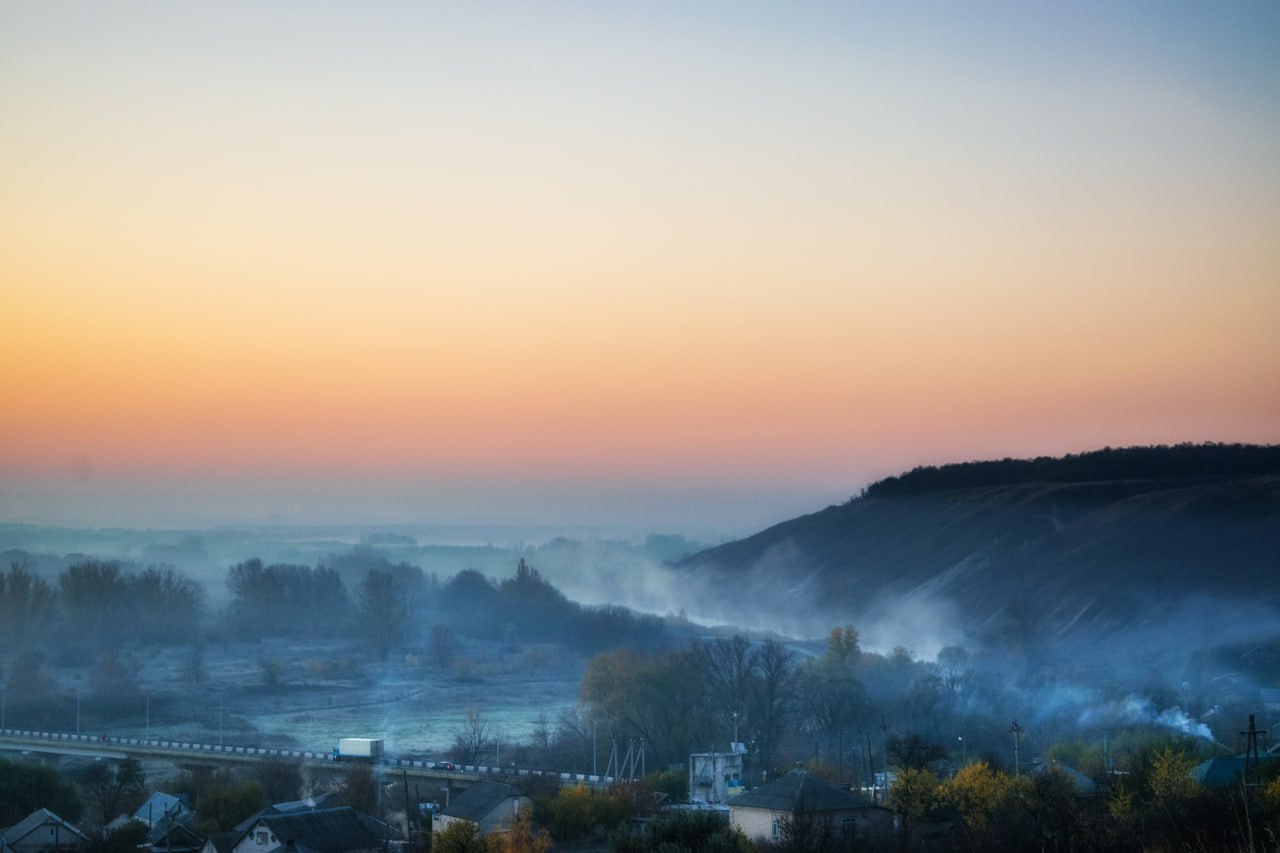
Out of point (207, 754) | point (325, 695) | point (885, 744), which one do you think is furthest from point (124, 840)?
point (325, 695)

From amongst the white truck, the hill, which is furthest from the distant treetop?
the white truck

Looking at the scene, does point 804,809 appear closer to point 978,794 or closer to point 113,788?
point 978,794

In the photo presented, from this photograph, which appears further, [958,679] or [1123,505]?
[1123,505]

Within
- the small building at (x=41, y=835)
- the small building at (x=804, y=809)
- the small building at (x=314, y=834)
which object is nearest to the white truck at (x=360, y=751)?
the small building at (x=41, y=835)

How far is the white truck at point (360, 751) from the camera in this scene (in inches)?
2392

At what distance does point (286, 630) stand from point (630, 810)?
90867 millimetres

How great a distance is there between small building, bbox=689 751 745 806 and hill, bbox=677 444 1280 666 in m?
36.5

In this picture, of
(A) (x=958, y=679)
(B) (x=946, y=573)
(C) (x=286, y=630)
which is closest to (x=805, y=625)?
(B) (x=946, y=573)

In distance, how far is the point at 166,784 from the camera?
59.5 m

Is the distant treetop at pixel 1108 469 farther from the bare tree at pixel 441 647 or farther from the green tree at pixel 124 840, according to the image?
the green tree at pixel 124 840

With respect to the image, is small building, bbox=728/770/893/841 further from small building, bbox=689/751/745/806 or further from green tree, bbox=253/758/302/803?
green tree, bbox=253/758/302/803

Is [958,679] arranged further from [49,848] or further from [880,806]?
[49,848]

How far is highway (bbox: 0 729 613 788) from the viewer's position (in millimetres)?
55594

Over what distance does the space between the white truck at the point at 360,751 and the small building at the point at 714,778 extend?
50.5 ft
